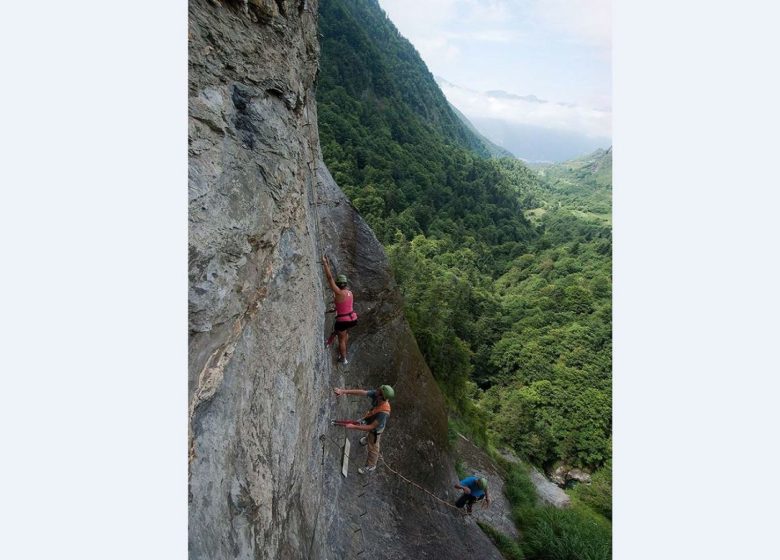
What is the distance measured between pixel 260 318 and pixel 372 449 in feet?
16.3

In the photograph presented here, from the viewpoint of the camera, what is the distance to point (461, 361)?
67.4 ft

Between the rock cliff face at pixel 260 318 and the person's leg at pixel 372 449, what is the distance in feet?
1.12

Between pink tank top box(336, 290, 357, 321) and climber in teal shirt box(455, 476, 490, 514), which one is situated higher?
pink tank top box(336, 290, 357, 321)

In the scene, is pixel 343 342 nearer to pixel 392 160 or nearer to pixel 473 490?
pixel 473 490

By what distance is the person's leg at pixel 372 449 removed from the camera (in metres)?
8.44

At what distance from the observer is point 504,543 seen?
→ 39.1ft

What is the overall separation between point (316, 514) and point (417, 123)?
9785 cm

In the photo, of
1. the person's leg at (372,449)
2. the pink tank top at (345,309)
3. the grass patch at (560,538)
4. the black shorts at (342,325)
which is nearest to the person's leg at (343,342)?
the black shorts at (342,325)

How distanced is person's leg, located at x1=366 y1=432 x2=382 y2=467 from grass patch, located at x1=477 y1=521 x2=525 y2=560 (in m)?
5.11

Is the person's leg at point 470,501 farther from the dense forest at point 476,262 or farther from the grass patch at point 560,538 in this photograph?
the dense forest at point 476,262

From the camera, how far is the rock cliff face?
359 centimetres

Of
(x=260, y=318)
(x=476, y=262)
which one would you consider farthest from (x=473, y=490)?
(x=476, y=262)

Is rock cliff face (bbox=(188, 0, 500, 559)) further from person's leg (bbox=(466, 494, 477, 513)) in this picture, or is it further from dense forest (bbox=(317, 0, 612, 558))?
dense forest (bbox=(317, 0, 612, 558))

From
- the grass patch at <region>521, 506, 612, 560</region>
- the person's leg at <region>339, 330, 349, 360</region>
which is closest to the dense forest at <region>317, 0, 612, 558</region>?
the grass patch at <region>521, 506, 612, 560</region>
